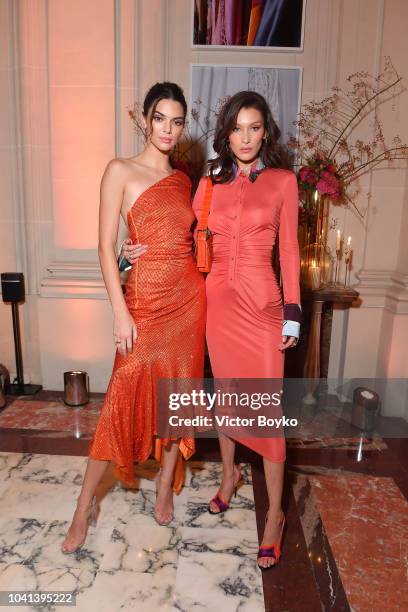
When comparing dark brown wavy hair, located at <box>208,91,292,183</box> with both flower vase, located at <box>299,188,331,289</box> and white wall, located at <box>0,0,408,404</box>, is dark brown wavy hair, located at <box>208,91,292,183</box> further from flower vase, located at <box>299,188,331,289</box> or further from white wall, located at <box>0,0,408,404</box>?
white wall, located at <box>0,0,408,404</box>

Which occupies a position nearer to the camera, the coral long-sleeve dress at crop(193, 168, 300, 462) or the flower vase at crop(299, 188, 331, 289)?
the coral long-sleeve dress at crop(193, 168, 300, 462)

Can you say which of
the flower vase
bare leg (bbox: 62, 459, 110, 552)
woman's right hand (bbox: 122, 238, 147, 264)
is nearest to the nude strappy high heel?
bare leg (bbox: 62, 459, 110, 552)

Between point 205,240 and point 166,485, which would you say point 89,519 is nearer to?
point 166,485

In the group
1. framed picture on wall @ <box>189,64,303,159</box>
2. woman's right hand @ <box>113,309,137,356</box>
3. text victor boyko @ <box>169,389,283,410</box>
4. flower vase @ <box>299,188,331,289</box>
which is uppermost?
framed picture on wall @ <box>189,64,303,159</box>

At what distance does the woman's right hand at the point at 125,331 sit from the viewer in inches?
94.4

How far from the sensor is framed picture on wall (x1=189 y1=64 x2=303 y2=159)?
4055 millimetres

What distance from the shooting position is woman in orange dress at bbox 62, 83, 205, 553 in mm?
2350

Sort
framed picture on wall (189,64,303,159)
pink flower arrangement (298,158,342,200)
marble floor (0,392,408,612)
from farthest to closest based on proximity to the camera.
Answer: framed picture on wall (189,64,303,159), pink flower arrangement (298,158,342,200), marble floor (0,392,408,612)

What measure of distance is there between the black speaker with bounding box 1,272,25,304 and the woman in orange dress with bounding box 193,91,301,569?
7.59 ft

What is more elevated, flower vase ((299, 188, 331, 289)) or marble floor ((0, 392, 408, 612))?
flower vase ((299, 188, 331, 289))

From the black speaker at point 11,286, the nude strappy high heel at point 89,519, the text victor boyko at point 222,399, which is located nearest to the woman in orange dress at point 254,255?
the text victor boyko at point 222,399

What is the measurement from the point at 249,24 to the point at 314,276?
209 centimetres

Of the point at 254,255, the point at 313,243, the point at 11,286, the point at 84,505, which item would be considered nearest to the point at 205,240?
the point at 254,255

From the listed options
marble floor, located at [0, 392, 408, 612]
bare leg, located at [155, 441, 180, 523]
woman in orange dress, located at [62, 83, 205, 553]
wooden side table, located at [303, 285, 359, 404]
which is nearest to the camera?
marble floor, located at [0, 392, 408, 612]
